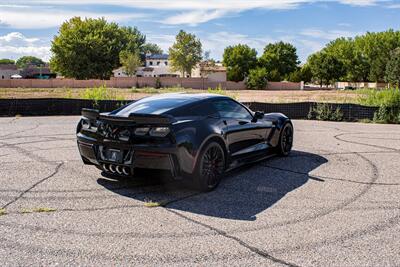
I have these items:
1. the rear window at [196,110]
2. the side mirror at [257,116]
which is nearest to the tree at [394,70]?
the side mirror at [257,116]

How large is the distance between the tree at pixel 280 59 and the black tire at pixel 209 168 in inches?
3301

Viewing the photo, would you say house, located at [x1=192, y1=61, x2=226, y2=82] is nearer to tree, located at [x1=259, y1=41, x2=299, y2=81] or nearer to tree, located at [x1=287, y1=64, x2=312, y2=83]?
tree, located at [x1=259, y1=41, x2=299, y2=81]

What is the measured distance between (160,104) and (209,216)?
221cm

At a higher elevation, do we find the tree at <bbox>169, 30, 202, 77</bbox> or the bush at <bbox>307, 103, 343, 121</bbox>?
the tree at <bbox>169, 30, 202, 77</bbox>

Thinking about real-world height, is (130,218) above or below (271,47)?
below

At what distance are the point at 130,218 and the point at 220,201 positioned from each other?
4.21 feet

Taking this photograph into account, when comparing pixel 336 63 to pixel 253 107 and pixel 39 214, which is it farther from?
pixel 39 214

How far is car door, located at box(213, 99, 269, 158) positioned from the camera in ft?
21.2

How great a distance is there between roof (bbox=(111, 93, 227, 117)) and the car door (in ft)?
1.13

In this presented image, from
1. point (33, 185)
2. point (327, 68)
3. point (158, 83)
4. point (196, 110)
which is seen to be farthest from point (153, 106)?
point (327, 68)

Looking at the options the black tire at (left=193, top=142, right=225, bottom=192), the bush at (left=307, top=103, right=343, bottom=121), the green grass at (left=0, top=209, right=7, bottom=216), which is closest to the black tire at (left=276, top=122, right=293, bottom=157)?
the black tire at (left=193, top=142, right=225, bottom=192)

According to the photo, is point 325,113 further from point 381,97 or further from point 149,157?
point 149,157

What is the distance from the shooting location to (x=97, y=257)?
3.72m

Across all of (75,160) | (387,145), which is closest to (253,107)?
(387,145)
